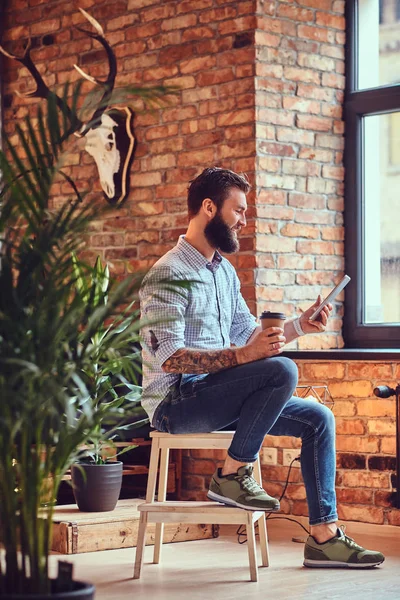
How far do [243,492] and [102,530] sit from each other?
888mm

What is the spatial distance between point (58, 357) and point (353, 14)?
11.2 ft

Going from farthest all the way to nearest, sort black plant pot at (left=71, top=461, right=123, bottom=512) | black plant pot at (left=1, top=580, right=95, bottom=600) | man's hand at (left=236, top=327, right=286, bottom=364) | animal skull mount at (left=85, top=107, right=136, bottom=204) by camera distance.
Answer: animal skull mount at (left=85, top=107, right=136, bottom=204), black plant pot at (left=71, top=461, right=123, bottom=512), man's hand at (left=236, top=327, right=286, bottom=364), black plant pot at (left=1, top=580, right=95, bottom=600)

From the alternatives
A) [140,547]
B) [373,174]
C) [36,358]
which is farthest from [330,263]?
[36,358]

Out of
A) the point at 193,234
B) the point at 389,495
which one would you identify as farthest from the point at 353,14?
the point at 389,495

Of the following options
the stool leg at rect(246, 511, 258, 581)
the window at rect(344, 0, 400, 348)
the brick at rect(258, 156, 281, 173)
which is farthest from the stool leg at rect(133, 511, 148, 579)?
the brick at rect(258, 156, 281, 173)

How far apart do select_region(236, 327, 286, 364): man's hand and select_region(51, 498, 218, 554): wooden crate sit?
1066mm

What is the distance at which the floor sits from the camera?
3260 millimetres

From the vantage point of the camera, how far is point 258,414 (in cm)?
340

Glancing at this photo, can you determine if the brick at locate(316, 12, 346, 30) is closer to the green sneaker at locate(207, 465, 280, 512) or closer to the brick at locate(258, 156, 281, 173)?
the brick at locate(258, 156, 281, 173)

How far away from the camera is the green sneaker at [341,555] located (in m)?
3.64

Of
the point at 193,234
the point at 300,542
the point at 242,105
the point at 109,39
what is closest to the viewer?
the point at 193,234

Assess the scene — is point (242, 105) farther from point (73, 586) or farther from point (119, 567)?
point (73, 586)

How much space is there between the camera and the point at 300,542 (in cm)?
427

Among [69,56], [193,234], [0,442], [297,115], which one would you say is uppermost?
[69,56]
